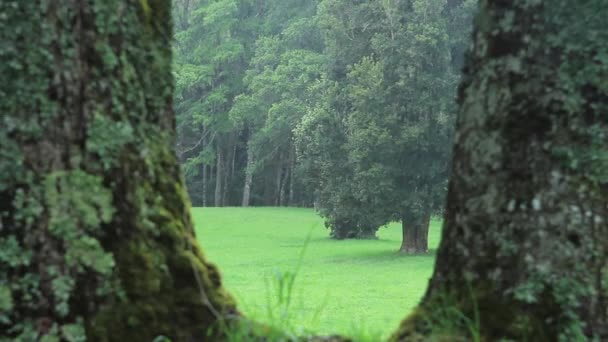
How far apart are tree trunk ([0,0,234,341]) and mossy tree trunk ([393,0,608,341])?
1.27m

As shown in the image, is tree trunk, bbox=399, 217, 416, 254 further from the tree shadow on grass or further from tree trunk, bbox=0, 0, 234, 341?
tree trunk, bbox=0, 0, 234, 341

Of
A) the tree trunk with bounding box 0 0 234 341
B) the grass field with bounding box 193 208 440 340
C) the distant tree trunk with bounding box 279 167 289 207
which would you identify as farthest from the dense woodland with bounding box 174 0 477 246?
the tree trunk with bounding box 0 0 234 341

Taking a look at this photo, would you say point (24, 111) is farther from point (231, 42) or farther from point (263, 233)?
point (231, 42)

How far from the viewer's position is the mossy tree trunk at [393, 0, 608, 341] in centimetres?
358

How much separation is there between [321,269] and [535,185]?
17.6 m

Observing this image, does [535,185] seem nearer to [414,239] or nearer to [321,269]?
[321,269]

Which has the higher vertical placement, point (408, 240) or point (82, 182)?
point (82, 182)

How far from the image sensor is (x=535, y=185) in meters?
3.63

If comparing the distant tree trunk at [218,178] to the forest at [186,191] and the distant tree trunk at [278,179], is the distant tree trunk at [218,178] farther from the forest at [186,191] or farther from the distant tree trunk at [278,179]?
the forest at [186,191]

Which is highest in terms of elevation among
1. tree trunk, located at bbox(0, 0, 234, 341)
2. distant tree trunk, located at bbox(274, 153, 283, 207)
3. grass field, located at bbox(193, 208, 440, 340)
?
distant tree trunk, located at bbox(274, 153, 283, 207)

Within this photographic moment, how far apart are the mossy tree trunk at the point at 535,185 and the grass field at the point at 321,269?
2.06 feet

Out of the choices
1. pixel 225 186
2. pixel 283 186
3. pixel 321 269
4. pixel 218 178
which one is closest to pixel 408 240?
pixel 321 269

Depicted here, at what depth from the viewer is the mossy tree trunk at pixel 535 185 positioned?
3584mm

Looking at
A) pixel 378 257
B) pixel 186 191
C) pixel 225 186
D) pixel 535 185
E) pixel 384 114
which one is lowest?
pixel 378 257
